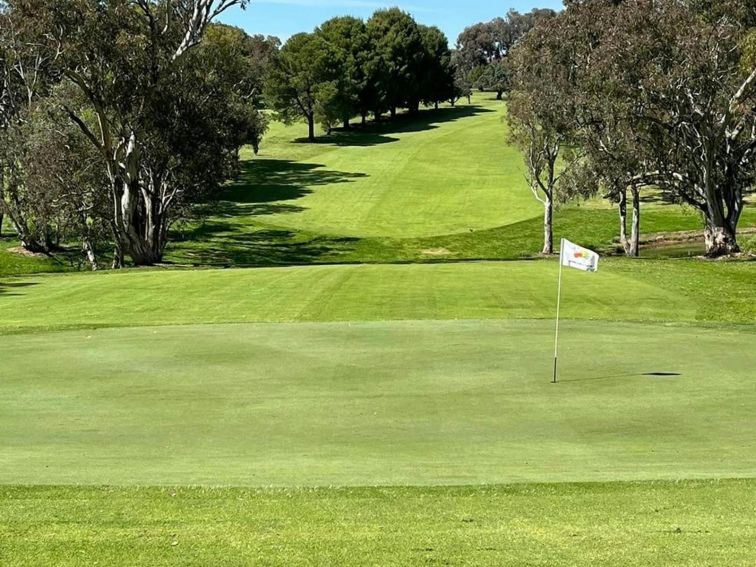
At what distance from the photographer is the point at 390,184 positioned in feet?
247

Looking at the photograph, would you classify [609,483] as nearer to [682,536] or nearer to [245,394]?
[682,536]

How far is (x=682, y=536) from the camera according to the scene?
6.68 metres

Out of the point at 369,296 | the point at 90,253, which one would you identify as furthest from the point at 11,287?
the point at 90,253

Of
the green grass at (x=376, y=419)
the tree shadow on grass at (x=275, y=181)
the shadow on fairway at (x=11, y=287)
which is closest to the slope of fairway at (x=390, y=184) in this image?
the tree shadow on grass at (x=275, y=181)

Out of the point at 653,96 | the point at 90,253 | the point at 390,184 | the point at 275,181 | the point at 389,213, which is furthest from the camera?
the point at 275,181

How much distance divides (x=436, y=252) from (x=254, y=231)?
14.6 m

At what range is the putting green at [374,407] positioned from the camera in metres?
9.02

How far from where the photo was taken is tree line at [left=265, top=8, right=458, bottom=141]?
98.5m

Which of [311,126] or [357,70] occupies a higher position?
[357,70]

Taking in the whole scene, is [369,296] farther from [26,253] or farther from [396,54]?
[396,54]

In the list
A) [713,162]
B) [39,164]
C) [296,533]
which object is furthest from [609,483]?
[39,164]

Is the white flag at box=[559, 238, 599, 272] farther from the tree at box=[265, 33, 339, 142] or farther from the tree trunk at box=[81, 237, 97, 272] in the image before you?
the tree at box=[265, 33, 339, 142]

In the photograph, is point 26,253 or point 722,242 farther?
point 26,253

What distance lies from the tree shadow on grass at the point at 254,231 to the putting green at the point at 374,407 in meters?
35.6
